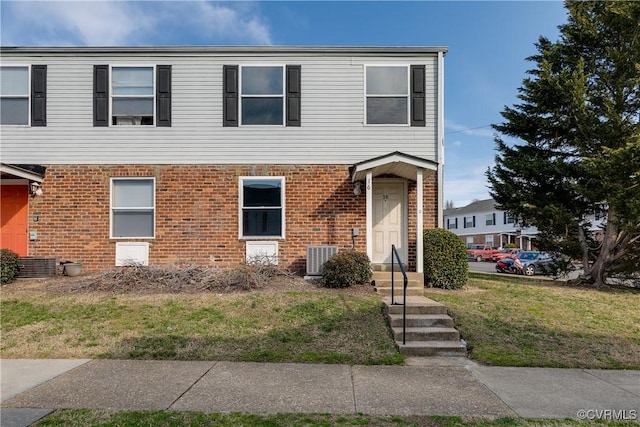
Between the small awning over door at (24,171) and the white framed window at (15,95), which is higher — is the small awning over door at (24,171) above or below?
below

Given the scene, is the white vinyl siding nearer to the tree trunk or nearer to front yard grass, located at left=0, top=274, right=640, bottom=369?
front yard grass, located at left=0, top=274, right=640, bottom=369

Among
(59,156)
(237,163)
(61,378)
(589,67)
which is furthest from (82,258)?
(589,67)

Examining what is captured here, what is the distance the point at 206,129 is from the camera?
33.5 feet

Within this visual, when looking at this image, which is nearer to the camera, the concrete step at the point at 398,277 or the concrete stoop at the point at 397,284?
the concrete stoop at the point at 397,284

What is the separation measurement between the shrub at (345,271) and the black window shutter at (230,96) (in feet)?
15.3

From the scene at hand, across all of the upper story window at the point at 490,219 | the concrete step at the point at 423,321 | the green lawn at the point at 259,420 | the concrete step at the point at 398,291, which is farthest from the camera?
the upper story window at the point at 490,219

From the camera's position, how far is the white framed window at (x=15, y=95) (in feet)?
33.4

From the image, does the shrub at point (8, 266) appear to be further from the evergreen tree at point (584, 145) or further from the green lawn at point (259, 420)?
the evergreen tree at point (584, 145)

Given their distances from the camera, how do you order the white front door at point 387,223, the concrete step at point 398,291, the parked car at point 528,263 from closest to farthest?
the concrete step at point 398,291
the white front door at point 387,223
the parked car at point 528,263

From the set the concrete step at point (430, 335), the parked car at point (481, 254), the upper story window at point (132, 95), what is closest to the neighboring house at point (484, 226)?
the parked car at point (481, 254)

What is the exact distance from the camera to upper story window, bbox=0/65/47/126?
10.1 metres

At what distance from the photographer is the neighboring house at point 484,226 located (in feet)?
144

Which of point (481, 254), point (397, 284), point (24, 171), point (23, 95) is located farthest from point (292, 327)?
point (481, 254)
